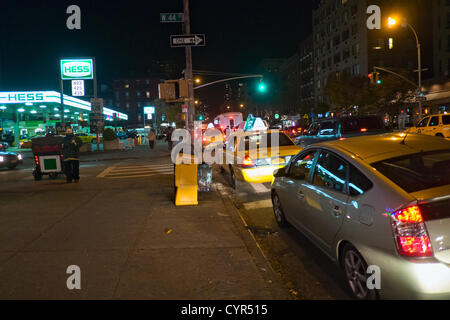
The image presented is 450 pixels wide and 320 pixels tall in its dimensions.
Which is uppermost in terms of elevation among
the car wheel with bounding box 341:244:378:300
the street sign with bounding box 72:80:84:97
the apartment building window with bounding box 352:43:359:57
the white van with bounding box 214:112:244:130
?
the apartment building window with bounding box 352:43:359:57

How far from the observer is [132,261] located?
16.4 feet

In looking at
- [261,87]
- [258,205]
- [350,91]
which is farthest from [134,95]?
[258,205]

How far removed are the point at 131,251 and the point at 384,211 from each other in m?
3.44

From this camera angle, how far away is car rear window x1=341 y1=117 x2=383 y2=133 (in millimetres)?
13852

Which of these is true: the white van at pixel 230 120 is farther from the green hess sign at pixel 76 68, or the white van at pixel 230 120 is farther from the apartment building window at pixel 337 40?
the apartment building window at pixel 337 40

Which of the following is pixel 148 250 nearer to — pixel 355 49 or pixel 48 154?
pixel 48 154

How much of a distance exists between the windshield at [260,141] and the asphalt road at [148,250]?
1.54 metres

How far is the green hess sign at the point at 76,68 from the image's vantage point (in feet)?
106

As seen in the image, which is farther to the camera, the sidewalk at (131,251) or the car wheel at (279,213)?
the car wheel at (279,213)

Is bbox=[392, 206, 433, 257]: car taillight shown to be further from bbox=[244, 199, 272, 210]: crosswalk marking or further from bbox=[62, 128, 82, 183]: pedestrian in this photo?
bbox=[62, 128, 82, 183]: pedestrian

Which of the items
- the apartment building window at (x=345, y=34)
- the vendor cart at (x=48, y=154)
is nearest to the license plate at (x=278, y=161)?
the vendor cart at (x=48, y=154)

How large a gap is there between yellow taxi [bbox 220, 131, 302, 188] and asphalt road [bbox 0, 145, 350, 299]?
672 millimetres

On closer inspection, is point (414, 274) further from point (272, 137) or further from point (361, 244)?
point (272, 137)

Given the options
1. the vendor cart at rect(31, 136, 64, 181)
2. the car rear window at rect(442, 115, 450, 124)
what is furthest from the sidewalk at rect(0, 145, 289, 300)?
the car rear window at rect(442, 115, 450, 124)
